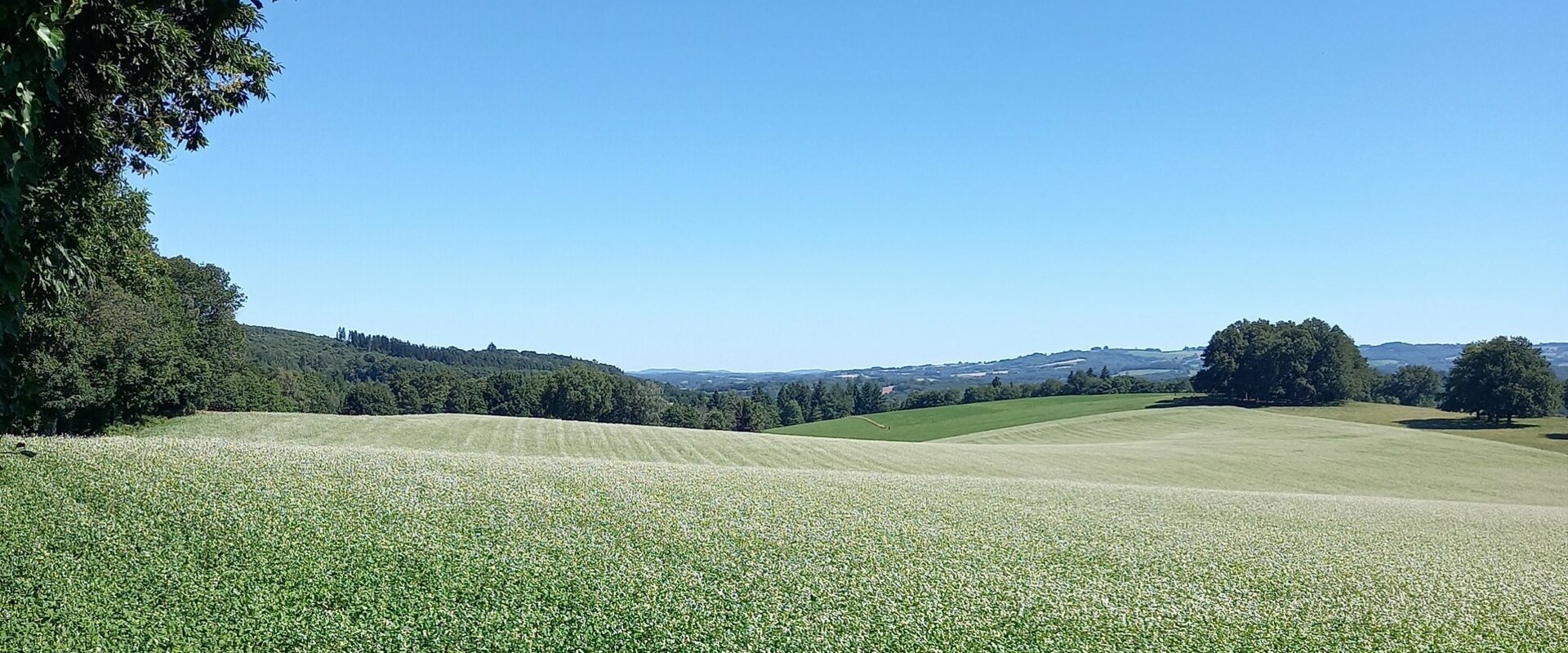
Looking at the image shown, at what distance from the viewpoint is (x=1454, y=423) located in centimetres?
7256

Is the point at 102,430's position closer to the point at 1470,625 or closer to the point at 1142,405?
the point at 1470,625

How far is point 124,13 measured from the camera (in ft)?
38.8

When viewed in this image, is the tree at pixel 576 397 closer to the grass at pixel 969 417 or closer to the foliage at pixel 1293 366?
the grass at pixel 969 417

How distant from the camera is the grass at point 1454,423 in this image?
60.7 meters

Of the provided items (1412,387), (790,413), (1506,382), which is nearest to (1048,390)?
(790,413)

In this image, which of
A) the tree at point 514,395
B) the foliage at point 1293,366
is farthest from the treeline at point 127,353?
the foliage at point 1293,366

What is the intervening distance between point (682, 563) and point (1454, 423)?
86.1 metres

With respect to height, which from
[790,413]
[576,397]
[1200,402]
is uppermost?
[576,397]

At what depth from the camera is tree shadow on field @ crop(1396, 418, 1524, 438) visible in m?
69.1

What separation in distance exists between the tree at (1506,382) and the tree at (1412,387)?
58.3 m

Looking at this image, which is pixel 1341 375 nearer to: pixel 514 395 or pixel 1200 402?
pixel 1200 402

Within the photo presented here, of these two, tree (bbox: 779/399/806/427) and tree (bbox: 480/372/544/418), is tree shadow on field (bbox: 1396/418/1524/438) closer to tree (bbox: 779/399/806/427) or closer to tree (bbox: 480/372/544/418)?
tree (bbox: 779/399/806/427)

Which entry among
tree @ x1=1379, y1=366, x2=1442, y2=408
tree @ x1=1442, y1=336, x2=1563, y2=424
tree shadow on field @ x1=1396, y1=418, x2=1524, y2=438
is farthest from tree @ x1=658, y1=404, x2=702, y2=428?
tree @ x1=1379, y1=366, x2=1442, y2=408

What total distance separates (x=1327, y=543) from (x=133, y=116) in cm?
2560
